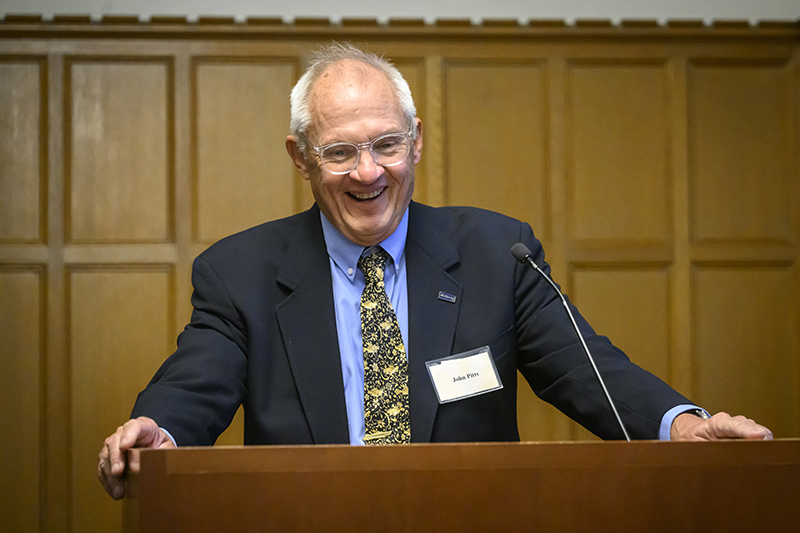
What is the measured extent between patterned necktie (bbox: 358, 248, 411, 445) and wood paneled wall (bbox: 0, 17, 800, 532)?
2494 millimetres

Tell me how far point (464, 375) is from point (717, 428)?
25.6 inches

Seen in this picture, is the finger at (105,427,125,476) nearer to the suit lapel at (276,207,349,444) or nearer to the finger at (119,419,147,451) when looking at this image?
the finger at (119,419,147,451)

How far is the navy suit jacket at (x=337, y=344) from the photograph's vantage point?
1.72 meters

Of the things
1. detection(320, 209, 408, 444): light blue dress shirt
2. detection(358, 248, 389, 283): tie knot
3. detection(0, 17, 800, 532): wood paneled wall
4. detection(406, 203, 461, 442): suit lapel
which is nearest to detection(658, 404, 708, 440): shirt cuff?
detection(406, 203, 461, 442): suit lapel

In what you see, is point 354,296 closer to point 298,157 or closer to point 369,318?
point 369,318

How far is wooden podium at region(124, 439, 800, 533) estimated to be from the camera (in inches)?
42.1

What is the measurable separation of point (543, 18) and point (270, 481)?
3.99m

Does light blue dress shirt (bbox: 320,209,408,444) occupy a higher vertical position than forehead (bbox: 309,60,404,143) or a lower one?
lower

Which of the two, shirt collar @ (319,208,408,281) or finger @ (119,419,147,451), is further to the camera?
shirt collar @ (319,208,408,281)

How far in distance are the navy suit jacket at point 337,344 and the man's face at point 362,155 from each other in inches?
4.9

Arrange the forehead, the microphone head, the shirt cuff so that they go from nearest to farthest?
the shirt cuff → the microphone head → the forehead

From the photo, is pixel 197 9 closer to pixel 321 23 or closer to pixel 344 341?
pixel 321 23

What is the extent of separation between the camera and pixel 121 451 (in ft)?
4.11

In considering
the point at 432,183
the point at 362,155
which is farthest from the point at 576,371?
the point at 432,183
